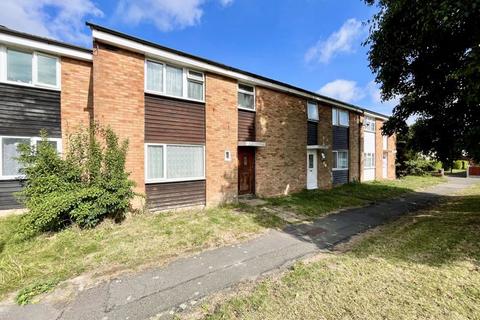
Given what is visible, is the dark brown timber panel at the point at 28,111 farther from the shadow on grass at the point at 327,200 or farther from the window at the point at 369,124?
the window at the point at 369,124

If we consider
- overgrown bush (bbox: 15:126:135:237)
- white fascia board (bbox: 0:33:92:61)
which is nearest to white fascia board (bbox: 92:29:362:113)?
white fascia board (bbox: 0:33:92:61)

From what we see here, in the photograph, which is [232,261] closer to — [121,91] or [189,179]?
[189,179]

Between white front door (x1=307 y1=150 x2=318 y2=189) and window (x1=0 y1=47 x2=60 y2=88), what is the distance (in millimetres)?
11673

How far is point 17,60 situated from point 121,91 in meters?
3.41

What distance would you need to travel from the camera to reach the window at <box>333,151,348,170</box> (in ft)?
53.5

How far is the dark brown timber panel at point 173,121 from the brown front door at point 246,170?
232 cm

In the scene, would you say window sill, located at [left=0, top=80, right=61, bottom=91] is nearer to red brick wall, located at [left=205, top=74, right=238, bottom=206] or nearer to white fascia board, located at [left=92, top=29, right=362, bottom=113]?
white fascia board, located at [left=92, top=29, right=362, bottom=113]

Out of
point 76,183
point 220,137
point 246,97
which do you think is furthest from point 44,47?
point 246,97

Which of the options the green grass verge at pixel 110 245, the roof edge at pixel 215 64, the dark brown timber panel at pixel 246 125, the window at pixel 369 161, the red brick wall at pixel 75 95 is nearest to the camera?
the green grass verge at pixel 110 245

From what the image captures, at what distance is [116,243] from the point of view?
19.4 ft

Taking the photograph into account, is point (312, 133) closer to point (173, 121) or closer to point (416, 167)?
point (173, 121)

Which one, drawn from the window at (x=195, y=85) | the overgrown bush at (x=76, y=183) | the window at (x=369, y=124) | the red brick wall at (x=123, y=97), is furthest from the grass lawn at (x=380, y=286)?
the window at (x=369, y=124)

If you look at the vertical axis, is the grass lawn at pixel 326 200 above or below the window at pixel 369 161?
below

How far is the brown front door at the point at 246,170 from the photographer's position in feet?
37.0
